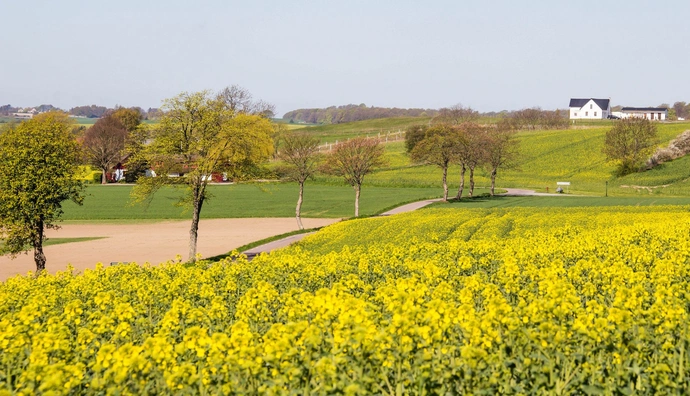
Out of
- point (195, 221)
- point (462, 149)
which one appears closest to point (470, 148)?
point (462, 149)

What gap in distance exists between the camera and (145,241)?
201 feet

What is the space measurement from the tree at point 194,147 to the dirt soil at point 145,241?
16.8 feet

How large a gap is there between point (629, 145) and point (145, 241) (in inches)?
3463

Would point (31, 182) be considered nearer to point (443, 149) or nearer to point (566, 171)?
point (443, 149)

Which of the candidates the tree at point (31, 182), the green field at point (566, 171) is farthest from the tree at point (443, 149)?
the tree at point (31, 182)

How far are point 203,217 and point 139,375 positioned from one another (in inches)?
2898

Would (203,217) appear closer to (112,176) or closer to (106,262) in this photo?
(106,262)

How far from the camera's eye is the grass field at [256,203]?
83.8 m

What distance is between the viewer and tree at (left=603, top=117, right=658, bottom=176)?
390ft

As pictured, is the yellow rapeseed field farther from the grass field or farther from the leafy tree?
the leafy tree

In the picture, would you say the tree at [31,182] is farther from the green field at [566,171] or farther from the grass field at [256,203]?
the green field at [566,171]

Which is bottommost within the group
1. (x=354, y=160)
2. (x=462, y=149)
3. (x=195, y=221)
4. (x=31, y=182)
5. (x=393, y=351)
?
(x=195, y=221)

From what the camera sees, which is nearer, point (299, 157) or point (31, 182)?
point (31, 182)

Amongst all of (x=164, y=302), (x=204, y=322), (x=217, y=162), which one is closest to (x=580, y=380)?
(x=204, y=322)
